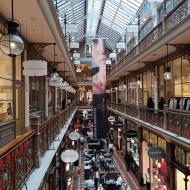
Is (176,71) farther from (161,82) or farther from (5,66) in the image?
(5,66)

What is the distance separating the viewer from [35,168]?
5.71 metres

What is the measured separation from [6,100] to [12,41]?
3.37m

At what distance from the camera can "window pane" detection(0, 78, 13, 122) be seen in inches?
287

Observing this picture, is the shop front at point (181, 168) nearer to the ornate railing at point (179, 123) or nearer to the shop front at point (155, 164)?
the ornate railing at point (179, 123)

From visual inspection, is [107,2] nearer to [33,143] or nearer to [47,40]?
[47,40]

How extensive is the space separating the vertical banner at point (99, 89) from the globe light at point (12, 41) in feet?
53.2

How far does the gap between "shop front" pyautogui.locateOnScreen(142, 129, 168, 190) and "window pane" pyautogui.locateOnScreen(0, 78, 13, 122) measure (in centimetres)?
669

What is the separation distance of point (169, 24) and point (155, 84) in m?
5.81

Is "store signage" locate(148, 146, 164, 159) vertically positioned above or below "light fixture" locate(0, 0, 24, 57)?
below

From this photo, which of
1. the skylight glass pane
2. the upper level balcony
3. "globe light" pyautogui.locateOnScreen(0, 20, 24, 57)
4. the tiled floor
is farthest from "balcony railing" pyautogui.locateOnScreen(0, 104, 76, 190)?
the skylight glass pane

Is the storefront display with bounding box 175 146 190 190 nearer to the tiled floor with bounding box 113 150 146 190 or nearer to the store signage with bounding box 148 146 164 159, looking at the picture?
the store signage with bounding box 148 146 164 159

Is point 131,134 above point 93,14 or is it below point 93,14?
below

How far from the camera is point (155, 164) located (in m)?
15.1

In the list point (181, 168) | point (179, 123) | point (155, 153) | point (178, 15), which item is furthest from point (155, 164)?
point (178, 15)
